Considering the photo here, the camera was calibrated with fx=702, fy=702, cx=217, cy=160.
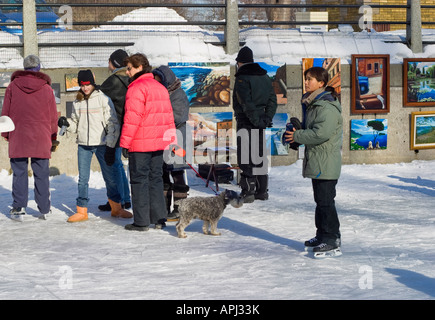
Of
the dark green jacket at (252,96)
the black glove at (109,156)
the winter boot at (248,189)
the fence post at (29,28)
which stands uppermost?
the fence post at (29,28)

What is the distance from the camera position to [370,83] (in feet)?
43.5

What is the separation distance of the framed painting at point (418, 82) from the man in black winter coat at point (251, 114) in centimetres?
490

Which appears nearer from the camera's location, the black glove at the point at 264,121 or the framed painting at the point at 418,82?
the black glove at the point at 264,121

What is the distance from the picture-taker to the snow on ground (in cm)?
545

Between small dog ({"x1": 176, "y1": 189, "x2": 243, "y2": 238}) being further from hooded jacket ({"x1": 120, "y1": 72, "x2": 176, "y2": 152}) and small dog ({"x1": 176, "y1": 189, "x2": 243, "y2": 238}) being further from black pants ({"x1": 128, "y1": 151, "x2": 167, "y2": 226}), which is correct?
hooded jacket ({"x1": 120, "y1": 72, "x2": 176, "y2": 152})

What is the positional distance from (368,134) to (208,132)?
10.3ft

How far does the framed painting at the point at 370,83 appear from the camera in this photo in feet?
43.3

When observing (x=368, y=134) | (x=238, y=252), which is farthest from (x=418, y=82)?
(x=238, y=252)

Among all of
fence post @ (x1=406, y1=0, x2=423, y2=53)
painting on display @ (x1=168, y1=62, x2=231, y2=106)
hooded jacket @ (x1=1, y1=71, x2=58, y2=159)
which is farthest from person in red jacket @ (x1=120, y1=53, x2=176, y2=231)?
fence post @ (x1=406, y1=0, x2=423, y2=53)

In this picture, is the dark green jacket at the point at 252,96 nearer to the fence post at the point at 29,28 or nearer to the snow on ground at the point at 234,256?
the snow on ground at the point at 234,256

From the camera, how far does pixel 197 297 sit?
5.24m

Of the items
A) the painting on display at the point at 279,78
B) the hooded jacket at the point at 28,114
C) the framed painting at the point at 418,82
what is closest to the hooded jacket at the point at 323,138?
the hooded jacket at the point at 28,114

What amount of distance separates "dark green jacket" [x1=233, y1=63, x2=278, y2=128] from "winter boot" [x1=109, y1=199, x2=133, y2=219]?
2.07 metres
